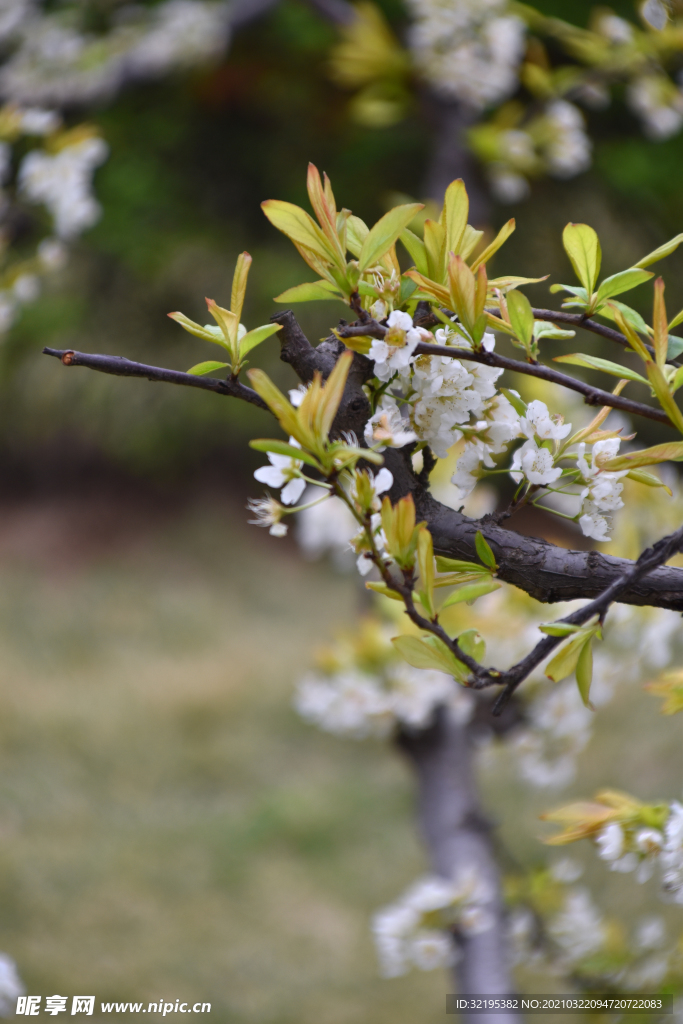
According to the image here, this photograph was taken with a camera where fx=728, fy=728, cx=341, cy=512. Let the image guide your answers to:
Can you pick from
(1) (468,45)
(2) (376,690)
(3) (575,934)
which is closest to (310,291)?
(2) (376,690)

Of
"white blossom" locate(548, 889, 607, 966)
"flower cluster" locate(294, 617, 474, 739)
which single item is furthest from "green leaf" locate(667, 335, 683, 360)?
"white blossom" locate(548, 889, 607, 966)

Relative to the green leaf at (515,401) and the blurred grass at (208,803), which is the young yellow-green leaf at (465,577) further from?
the blurred grass at (208,803)

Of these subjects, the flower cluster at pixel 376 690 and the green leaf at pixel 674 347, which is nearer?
the green leaf at pixel 674 347

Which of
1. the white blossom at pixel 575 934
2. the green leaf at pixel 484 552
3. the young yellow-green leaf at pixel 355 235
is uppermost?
the young yellow-green leaf at pixel 355 235

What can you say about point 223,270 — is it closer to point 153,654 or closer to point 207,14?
point 207,14

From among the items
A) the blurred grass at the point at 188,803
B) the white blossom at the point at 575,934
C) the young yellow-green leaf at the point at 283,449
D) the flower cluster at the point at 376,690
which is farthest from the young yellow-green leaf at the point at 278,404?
the blurred grass at the point at 188,803

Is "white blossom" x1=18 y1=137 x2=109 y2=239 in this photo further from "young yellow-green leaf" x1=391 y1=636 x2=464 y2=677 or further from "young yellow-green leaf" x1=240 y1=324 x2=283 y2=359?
"young yellow-green leaf" x1=391 y1=636 x2=464 y2=677

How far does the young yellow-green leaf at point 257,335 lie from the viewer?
0.91 feet

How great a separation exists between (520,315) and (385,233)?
63 mm

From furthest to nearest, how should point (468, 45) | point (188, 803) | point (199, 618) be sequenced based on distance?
point (199, 618), point (188, 803), point (468, 45)

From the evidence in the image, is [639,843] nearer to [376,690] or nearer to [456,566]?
[456,566]

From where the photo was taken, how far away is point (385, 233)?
271mm

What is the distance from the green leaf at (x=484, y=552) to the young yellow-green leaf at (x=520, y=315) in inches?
3.2

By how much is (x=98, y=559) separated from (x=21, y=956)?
1639mm
